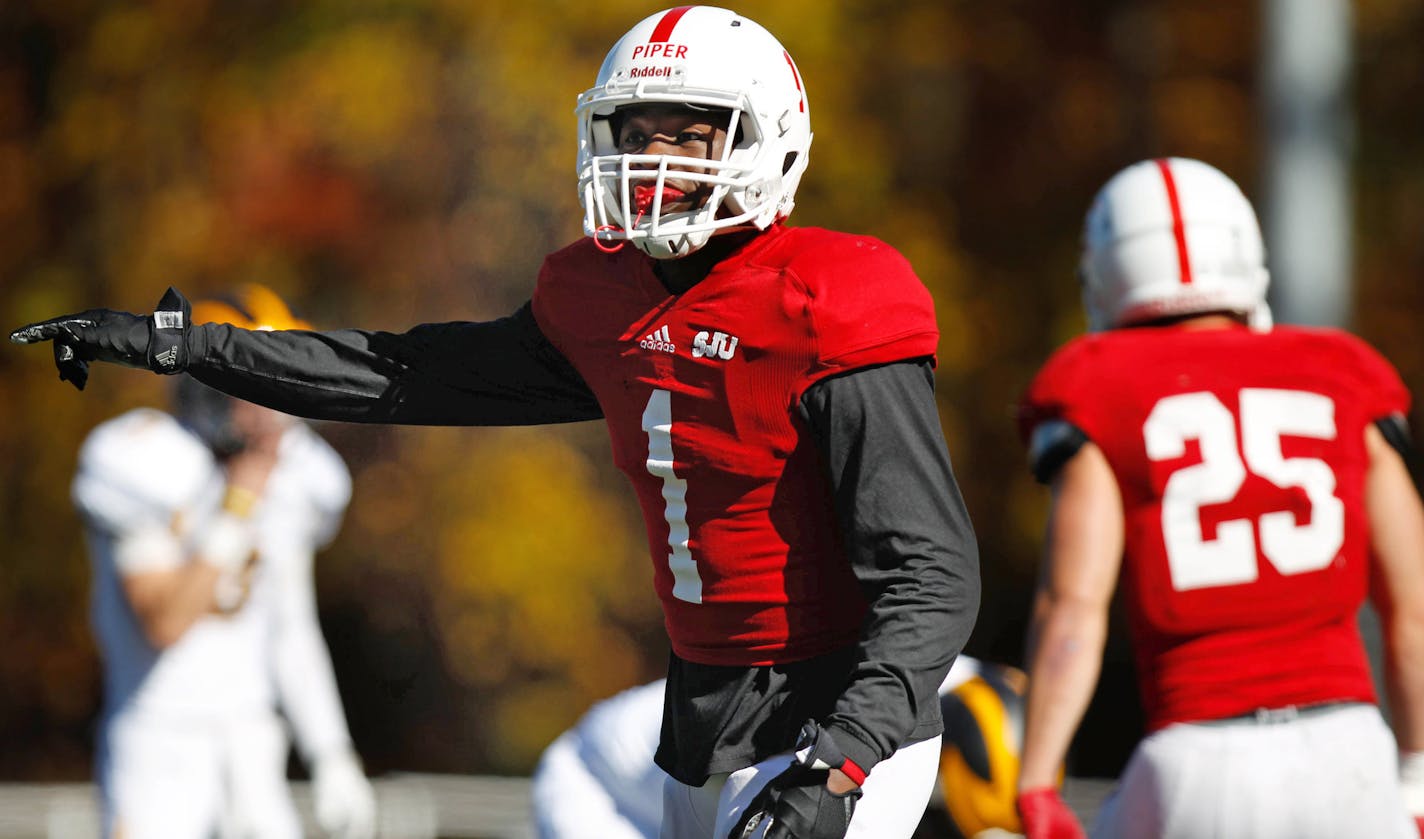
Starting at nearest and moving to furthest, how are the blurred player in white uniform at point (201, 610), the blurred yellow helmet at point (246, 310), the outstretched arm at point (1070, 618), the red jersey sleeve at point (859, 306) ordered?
the red jersey sleeve at point (859, 306), the outstretched arm at point (1070, 618), the blurred yellow helmet at point (246, 310), the blurred player in white uniform at point (201, 610)

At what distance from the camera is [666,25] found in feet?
9.03

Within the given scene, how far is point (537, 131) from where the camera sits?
9758 mm

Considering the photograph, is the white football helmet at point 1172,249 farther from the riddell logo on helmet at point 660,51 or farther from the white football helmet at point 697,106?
the riddell logo on helmet at point 660,51

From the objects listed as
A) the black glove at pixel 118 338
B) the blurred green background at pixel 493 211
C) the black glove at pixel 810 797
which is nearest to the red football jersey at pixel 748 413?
the black glove at pixel 810 797

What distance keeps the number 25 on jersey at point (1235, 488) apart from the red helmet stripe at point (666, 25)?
103cm

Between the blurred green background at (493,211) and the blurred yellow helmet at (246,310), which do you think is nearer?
the blurred yellow helmet at (246,310)

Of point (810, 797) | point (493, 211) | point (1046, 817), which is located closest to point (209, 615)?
point (1046, 817)

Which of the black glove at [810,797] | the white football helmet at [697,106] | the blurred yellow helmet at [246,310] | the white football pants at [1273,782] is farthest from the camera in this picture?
the blurred yellow helmet at [246,310]

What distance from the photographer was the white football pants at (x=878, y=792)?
2590 mm

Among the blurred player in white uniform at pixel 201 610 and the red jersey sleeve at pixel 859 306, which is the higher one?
the red jersey sleeve at pixel 859 306

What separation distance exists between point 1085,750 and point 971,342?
1.99 metres

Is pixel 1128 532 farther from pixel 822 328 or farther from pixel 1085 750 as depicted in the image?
pixel 1085 750

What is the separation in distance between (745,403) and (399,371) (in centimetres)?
66

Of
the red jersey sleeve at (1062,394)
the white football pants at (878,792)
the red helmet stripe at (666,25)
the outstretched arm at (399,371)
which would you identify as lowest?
the white football pants at (878,792)
